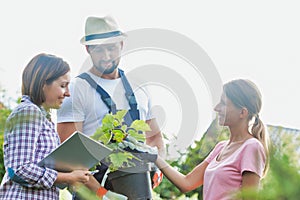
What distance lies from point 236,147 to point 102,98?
2.25 feet

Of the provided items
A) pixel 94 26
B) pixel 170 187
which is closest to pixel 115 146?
pixel 94 26

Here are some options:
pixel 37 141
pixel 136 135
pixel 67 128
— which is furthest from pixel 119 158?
pixel 67 128

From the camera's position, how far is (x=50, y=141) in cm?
247

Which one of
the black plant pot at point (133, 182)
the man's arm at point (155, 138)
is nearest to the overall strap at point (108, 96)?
the man's arm at point (155, 138)

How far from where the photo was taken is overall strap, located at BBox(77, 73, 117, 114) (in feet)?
9.21

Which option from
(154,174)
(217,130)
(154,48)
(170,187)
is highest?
(154,48)

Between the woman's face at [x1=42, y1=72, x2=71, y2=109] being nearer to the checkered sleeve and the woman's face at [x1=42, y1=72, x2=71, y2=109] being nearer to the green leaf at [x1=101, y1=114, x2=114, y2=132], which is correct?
the checkered sleeve

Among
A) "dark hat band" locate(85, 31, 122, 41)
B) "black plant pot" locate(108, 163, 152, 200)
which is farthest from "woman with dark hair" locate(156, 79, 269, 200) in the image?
"dark hat band" locate(85, 31, 122, 41)

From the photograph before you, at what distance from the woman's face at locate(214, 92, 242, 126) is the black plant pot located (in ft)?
1.36

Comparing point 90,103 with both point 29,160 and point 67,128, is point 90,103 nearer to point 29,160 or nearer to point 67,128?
point 67,128

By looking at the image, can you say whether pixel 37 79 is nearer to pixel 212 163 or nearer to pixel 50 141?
pixel 50 141

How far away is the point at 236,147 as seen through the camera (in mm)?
2658

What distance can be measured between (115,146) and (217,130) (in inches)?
22.4

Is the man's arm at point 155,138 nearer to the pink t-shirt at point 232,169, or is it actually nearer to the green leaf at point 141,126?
the pink t-shirt at point 232,169
